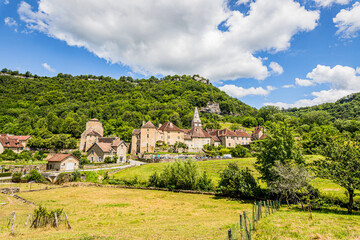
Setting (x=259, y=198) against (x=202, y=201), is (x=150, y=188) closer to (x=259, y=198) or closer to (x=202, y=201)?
(x=202, y=201)

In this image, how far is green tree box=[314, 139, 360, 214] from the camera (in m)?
16.1

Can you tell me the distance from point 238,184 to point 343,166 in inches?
482

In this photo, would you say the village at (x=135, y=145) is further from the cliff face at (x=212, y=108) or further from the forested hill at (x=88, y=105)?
the cliff face at (x=212, y=108)

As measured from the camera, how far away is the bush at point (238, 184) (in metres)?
25.2

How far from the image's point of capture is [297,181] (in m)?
17.4

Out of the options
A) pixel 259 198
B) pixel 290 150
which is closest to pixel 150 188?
pixel 259 198

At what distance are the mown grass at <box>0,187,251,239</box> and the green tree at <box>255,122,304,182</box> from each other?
553 centimetres

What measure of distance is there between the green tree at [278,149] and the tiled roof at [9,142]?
252ft

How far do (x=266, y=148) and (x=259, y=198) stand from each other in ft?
22.1

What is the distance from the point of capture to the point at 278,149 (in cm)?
2286

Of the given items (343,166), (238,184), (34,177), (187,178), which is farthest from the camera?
(34,177)

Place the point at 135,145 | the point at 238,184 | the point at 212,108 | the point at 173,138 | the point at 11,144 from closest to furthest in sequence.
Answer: the point at 238,184 < the point at 11,144 < the point at 135,145 < the point at 173,138 < the point at 212,108

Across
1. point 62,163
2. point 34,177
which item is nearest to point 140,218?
point 34,177

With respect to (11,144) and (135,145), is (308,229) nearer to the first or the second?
(135,145)
